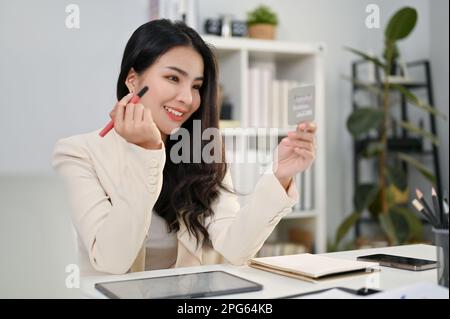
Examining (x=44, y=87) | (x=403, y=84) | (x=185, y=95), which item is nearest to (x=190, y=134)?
(x=185, y=95)

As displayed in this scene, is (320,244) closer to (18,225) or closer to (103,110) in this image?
(103,110)

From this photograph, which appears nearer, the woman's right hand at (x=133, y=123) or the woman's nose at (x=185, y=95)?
the woman's right hand at (x=133, y=123)

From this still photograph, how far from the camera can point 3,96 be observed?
1171 mm

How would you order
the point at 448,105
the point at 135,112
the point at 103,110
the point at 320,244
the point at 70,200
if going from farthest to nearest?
the point at 448,105 → the point at 320,244 → the point at 103,110 → the point at 70,200 → the point at 135,112

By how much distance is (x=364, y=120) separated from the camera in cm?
248

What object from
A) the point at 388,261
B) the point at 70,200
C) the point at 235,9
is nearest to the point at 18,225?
the point at 70,200

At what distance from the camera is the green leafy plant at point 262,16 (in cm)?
238

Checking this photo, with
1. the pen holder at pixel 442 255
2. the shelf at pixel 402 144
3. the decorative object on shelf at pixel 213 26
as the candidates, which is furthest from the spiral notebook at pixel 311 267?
the shelf at pixel 402 144

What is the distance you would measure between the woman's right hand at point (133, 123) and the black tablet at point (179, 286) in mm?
275

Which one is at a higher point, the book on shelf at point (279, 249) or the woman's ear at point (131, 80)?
the woman's ear at point (131, 80)

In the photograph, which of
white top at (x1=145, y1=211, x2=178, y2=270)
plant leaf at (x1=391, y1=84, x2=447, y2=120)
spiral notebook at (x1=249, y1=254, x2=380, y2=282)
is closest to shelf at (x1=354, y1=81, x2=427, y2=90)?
plant leaf at (x1=391, y1=84, x2=447, y2=120)

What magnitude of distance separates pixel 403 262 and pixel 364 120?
1.54 metres

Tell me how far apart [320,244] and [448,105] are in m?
1.02

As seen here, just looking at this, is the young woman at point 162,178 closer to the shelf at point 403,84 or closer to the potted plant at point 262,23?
the potted plant at point 262,23
